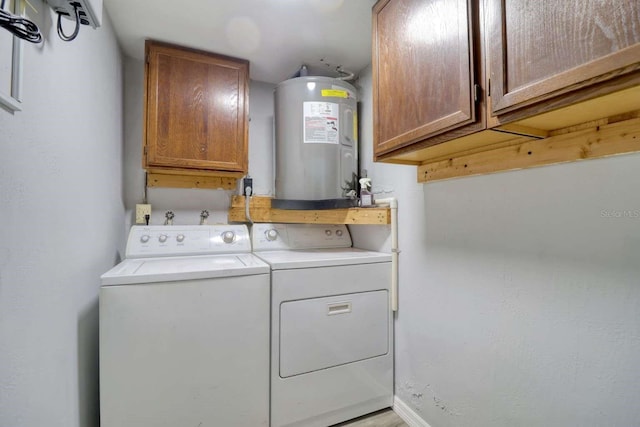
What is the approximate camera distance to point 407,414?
1.60m

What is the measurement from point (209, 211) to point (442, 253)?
162 centimetres

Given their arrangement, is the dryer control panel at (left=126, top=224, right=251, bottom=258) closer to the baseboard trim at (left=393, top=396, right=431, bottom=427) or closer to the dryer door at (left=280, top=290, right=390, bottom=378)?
the dryer door at (left=280, top=290, right=390, bottom=378)

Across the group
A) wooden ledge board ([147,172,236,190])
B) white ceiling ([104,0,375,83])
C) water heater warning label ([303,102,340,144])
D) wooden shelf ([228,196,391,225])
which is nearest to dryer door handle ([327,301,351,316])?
wooden shelf ([228,196,391,225])

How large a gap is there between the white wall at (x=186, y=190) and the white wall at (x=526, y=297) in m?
1.17

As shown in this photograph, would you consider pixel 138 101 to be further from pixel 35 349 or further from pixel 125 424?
pixel 125 424

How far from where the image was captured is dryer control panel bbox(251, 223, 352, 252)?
6.68ft

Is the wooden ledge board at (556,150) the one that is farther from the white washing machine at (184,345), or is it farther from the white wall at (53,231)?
the white wall at (53,231)

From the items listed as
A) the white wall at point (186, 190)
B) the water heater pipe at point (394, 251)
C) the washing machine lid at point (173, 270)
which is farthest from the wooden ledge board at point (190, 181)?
A: the water heater pipe at point (394, 251)

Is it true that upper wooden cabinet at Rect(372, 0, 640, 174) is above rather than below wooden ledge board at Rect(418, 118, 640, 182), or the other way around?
above

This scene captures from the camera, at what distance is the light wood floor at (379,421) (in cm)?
158

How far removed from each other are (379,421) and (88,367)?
1524 mm

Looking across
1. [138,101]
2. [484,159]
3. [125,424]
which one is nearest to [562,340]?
[484,159]

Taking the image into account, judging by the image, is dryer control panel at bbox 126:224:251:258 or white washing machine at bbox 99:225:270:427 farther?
dryer control panel at bbox 126:224:251:258

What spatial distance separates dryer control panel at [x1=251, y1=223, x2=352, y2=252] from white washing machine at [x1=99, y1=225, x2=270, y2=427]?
1.84ft
